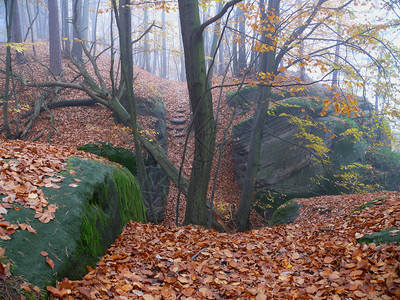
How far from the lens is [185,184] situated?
785 centimetres

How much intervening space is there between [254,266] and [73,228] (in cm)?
213

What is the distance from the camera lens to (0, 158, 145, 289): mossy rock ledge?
84.2 inches

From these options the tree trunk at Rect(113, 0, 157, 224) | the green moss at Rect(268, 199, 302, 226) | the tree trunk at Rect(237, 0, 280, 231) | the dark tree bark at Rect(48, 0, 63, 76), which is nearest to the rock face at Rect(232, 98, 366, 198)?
the tree trunk at Rect(237, 0, 280, 231)

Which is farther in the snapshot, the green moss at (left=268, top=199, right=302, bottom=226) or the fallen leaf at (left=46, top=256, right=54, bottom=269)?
the green moss at (left=268, top=199, right=302, bottom=226)

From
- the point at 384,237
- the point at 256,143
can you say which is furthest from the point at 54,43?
the point at 384,237

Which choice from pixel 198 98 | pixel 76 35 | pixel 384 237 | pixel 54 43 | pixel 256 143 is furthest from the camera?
pixel 76 35

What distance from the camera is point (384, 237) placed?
319cm

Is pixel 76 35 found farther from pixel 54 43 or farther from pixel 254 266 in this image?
pixel 254 266

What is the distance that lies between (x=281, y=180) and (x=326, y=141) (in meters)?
2.96

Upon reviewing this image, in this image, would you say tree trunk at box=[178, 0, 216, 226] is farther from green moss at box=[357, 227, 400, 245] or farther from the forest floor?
green moss at box=[357, 227, 400, 245]

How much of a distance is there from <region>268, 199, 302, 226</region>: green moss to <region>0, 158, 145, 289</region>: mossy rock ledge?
467cm

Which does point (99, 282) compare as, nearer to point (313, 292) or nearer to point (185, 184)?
point (313, 292)

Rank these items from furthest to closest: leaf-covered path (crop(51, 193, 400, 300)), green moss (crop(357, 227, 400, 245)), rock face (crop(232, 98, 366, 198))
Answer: rock face (crop(232, 98, 366, 198))
green moss (crop(357, 227, 400, 245))
leaf-covered path (crop(51, 193, 400, 300))

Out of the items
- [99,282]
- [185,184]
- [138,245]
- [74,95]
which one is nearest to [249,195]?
[185,184]
